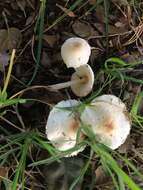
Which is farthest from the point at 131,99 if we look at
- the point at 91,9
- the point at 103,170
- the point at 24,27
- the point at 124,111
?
the point at 24,27

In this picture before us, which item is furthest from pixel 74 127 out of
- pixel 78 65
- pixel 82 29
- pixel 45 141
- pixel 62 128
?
pixel 82 29

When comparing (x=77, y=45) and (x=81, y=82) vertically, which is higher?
(x=77, y=45)

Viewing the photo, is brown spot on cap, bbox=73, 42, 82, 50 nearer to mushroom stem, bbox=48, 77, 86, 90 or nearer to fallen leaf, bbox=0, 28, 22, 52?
mushroom stem, bbox=48, 77, 86, 90

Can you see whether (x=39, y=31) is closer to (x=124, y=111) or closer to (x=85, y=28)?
(x=85, y=28)

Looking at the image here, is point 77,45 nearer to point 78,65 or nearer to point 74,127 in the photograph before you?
point 78,65

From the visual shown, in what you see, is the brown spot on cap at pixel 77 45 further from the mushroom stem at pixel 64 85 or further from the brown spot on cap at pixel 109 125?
the brown spot on cap at pixel 109 125

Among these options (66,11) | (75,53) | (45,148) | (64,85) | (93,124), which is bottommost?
(45,148)

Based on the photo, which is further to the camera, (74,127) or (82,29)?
(82,29)
